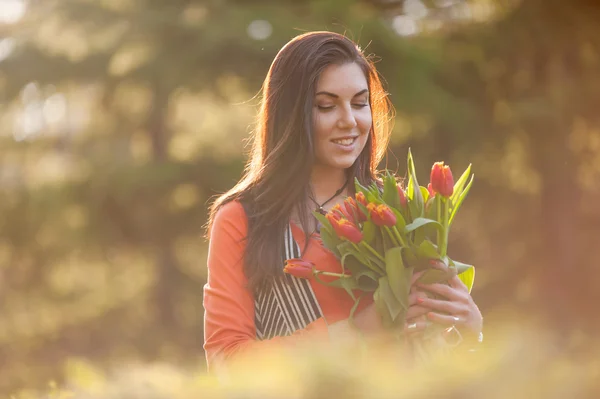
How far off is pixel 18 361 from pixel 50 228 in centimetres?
249

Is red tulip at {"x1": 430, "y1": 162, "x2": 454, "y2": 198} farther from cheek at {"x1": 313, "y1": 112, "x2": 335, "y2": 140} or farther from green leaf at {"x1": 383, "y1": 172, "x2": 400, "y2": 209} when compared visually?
cheek at {"x1": 313, "y1": 112, "x2": 335, "y2": 140}

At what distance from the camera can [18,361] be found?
1366 centimetres

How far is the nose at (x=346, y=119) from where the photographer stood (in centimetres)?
219

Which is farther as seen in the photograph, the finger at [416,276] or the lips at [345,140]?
the lips at [345,140]

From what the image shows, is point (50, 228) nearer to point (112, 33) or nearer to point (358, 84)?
point (112, 33)

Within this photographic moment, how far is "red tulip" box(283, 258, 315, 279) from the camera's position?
6.40ft

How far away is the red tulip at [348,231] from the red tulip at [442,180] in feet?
0.75

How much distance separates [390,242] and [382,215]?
4.3 inches

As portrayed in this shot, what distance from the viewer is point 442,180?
1.97 meters

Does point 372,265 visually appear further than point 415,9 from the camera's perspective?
No

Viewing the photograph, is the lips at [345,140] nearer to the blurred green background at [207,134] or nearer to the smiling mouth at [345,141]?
the smiling mouth at [345,141]

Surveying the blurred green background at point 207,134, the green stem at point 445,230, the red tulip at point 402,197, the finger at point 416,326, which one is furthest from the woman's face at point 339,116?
the blurred green background at point 207,134

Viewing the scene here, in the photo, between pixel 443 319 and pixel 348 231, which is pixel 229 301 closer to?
pixel 348 231

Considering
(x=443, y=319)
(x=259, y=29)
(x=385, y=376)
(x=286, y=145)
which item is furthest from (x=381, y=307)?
(x=259, y=29)
